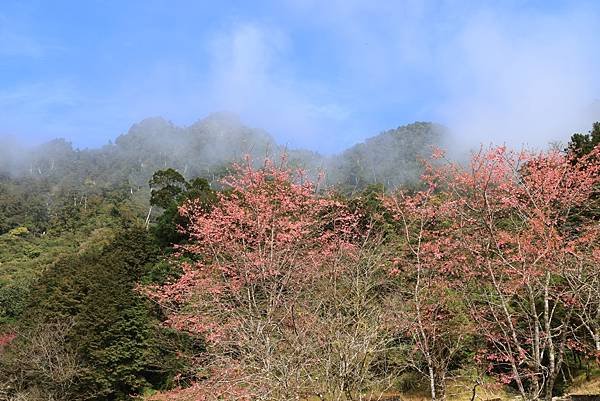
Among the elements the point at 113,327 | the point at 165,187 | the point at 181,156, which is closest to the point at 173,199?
the point at 165,187

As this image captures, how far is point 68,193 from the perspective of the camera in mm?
53469

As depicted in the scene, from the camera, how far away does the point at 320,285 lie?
28.9 ft

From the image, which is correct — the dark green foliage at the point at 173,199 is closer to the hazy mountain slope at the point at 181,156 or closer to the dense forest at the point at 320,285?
the dense forest at the point at 320,285

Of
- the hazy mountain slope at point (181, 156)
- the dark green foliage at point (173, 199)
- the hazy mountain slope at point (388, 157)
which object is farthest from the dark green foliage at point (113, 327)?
the hazy mountain slope at point (181, 156)

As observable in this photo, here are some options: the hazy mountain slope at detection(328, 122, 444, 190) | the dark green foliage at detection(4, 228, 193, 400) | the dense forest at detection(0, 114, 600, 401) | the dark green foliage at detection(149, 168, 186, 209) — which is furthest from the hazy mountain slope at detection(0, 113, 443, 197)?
the dark green foliage at detection(4, 228, 193, 400)

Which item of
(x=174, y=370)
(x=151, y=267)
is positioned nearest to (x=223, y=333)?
(x=174, y=370)

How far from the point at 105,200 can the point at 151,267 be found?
92.8 feet

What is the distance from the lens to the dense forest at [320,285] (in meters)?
5.45

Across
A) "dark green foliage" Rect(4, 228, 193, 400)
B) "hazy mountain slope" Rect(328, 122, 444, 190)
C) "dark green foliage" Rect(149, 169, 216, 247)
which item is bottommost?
"dark green foliage" Rect(4, 228, 193, 400)

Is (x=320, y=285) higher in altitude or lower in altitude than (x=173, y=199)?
lower

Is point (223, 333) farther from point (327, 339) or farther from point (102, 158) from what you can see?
point (102, 158)

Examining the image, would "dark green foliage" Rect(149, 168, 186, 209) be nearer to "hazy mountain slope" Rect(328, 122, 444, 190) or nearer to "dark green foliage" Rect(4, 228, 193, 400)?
"dark green foliage" Rect(4, 228, 193, 400)

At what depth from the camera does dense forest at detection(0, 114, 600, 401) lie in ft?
17.9

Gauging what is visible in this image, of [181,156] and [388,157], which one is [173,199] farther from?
[181,156]
